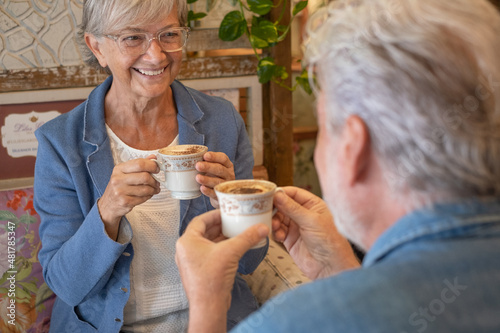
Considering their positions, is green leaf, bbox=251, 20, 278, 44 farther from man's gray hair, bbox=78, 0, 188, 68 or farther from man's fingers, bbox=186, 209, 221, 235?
man's fingers, bbox=186, 209, 221, 235

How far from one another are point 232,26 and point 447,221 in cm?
176

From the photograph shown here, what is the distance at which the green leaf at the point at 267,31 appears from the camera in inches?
93.7

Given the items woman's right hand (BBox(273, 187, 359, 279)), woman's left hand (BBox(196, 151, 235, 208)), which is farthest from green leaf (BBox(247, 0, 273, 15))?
woman's right hand (BBox(273, 187, 359, 279))

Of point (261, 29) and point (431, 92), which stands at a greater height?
point (431, 92)

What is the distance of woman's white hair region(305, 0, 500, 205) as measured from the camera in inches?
30.1

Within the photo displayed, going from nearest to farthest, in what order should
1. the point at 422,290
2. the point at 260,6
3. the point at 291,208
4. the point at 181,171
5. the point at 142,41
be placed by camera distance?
the point at 422,290
the point at 291,208
the point at 181,171
the point at 142,41
the point at 260,6

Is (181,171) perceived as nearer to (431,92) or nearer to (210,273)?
(210,273)

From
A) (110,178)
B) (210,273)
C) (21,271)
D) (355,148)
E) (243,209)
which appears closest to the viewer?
(355,148)

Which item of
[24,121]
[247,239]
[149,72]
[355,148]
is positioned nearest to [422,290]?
[355,148]

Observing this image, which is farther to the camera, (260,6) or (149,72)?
(260,6)

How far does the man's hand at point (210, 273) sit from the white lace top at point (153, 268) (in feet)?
2.04

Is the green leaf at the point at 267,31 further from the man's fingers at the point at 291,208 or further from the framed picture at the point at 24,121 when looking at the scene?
the man's fingers at the point at 291,208

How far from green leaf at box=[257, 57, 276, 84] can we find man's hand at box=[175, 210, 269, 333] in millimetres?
1397

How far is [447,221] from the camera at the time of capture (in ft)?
2.58
